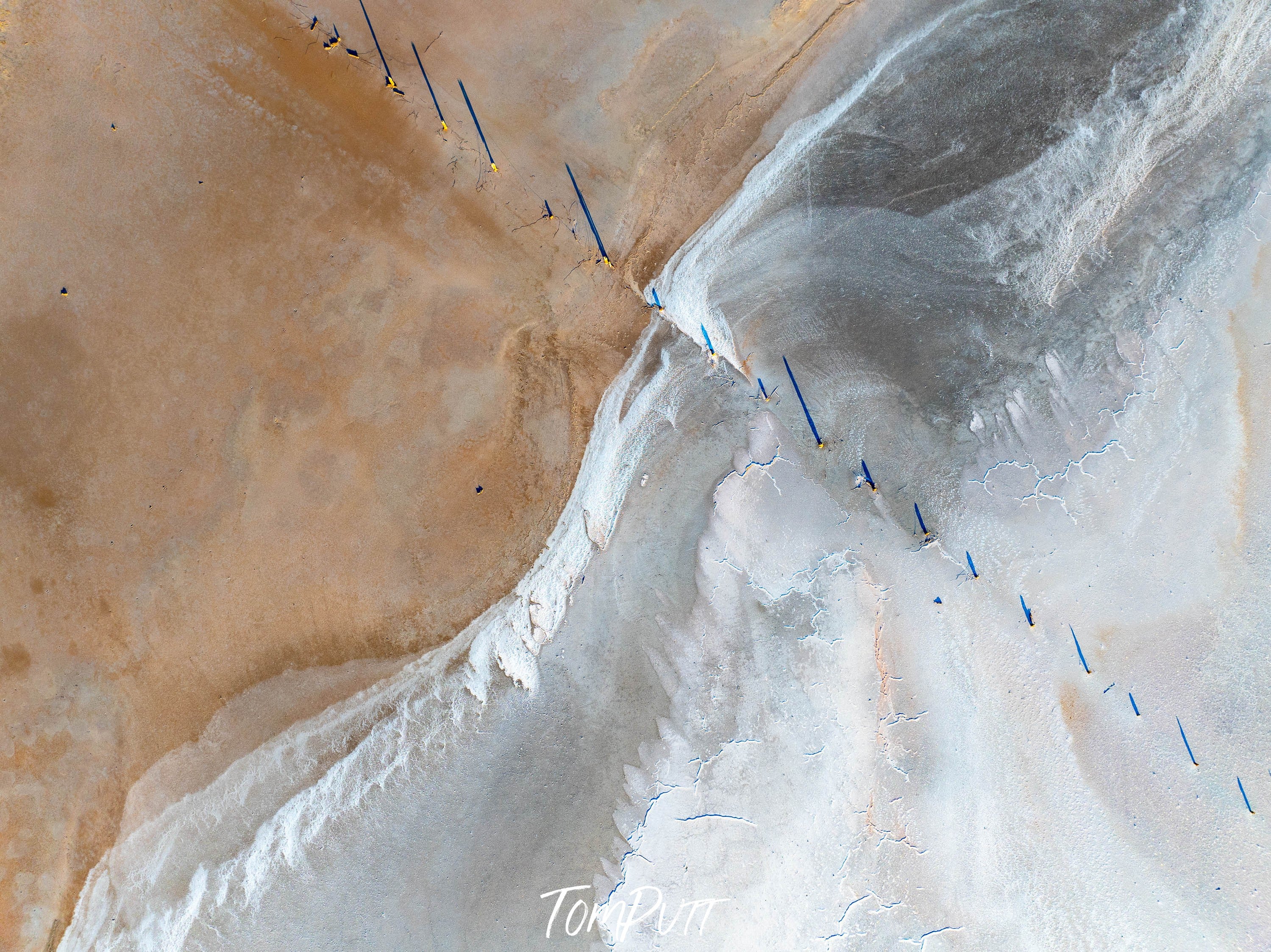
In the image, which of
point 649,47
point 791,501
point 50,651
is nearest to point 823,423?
point 791,501

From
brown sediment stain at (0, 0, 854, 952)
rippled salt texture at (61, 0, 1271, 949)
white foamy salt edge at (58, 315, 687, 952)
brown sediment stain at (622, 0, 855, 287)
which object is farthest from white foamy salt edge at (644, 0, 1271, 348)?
white foamy salt edge at (58, 315, 687, 952)

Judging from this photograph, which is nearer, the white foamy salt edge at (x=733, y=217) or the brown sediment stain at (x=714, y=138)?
the white foamy salt edge at (x=733, y=217)

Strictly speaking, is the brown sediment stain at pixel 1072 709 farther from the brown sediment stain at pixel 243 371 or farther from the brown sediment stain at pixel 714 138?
the brown sediment stain at pixel 714 138

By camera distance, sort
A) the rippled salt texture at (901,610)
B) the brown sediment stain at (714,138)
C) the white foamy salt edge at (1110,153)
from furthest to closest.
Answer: the brown sediment stain at (714,138), the white foamy salt edge at (1110,153), the rippled salt texture at (901,610)

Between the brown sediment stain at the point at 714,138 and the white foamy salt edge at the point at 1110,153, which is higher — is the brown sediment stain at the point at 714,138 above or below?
below

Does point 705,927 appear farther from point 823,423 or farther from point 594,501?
point 823,423

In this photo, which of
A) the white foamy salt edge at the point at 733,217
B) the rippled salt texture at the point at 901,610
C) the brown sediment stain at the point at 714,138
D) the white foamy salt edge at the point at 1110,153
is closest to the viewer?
the rippled salt texture at the point at 901,610

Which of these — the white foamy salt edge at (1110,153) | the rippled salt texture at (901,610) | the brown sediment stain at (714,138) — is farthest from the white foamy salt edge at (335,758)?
the white foamy salt edge at (1110,153)
